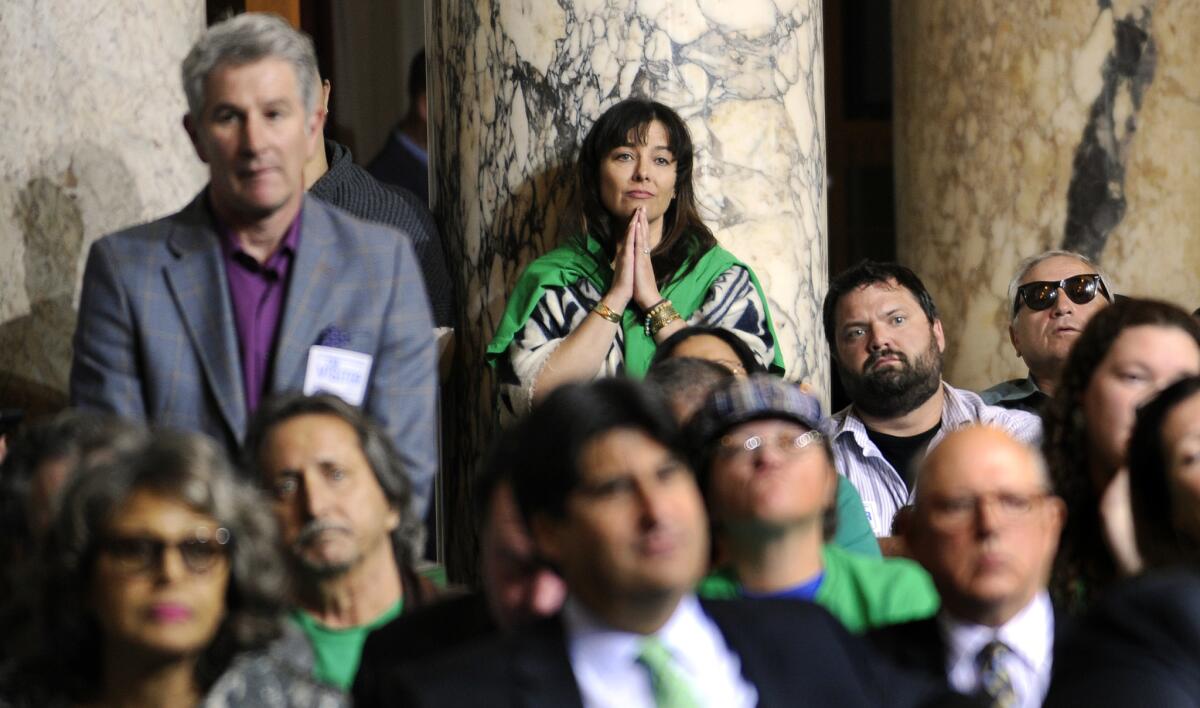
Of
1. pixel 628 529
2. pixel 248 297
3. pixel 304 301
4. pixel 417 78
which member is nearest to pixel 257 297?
pixel 248 297

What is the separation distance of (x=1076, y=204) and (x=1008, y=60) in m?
0.48

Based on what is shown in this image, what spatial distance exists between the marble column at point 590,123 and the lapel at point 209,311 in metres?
1.31

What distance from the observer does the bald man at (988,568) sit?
288cm

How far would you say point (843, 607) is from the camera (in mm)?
3158

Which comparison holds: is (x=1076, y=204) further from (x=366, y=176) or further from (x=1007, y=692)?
(x=1007, y=692)

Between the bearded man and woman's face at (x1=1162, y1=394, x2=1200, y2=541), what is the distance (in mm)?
1599

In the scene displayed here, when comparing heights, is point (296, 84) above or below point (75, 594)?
above

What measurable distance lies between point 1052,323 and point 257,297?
2264 millimetres

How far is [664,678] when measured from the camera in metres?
2.48

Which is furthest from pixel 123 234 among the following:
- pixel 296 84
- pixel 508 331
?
pixel 508 331

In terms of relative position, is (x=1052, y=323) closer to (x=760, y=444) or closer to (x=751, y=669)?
(x=760, y=444)

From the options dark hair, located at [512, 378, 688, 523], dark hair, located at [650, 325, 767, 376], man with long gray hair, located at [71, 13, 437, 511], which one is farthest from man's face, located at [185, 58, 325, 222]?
dark hair, located at [512, 378, 688, 523]

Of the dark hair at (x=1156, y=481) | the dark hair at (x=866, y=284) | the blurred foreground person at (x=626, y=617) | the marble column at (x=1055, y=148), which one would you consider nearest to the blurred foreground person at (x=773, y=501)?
the dark hair at (x=1156, y=481)

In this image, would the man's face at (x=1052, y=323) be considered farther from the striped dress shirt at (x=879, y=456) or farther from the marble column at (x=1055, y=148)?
the marble column at (x=1055, y=148)
